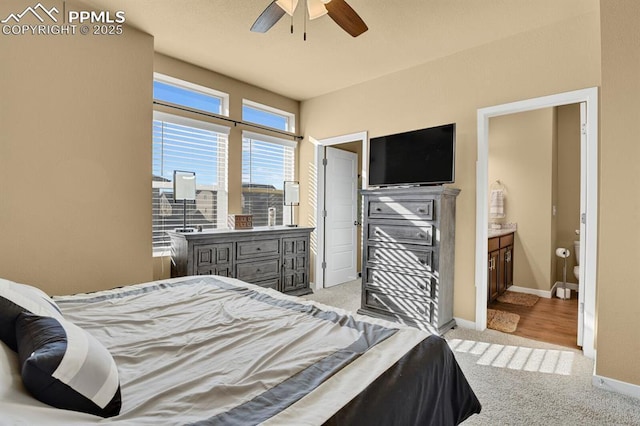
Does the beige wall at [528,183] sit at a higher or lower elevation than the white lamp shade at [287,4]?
lower

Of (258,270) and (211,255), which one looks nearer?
(211,255)

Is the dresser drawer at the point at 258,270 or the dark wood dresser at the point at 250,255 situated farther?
the dresser drawer at the point at 258,270

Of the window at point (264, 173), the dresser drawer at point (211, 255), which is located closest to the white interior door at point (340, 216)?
the window at point (264, 173)

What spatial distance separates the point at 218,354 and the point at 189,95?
3.51m

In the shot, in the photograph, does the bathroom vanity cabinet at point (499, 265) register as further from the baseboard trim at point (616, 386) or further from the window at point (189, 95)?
the window at point (189, 95)

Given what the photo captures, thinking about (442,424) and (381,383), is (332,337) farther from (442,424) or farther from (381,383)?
(442,424)

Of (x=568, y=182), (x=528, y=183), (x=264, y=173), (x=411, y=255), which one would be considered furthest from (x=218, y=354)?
(x=568, y=182)

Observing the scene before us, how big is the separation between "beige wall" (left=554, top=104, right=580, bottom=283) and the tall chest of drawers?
8.72 ft

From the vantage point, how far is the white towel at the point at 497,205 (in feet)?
16.3

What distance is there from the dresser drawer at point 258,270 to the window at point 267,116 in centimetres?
197

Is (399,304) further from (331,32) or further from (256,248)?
(331,32)

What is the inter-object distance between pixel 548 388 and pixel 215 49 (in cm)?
410

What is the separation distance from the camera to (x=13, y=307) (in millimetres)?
1058

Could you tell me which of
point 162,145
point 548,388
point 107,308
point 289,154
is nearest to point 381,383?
point 107,308
